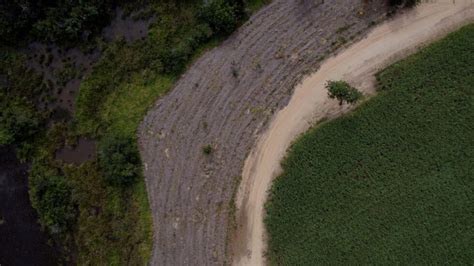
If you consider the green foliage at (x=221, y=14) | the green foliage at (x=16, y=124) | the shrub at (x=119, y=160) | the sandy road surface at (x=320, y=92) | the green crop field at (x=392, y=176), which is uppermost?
the green foliage at (x=16, y=124)

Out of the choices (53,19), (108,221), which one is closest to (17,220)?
(108,221)

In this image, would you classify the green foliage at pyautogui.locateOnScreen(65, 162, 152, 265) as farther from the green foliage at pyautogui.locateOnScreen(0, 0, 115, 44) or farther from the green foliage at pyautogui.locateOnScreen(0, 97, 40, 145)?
the green foliage at pyautogui.locateOnScreen(0, 0, 115, 44)

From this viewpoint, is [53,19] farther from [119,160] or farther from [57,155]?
[119,160]

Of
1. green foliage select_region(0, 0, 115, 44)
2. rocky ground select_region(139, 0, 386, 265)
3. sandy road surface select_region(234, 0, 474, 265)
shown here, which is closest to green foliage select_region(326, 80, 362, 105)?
sandy road surface select_region(234, 0, 474, 265)

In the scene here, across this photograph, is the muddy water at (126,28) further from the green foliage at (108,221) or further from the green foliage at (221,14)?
the green foliage at (108,221)

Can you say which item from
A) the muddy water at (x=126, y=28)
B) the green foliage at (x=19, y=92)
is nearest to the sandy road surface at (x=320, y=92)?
the muddy water at (x=126, y=28)
